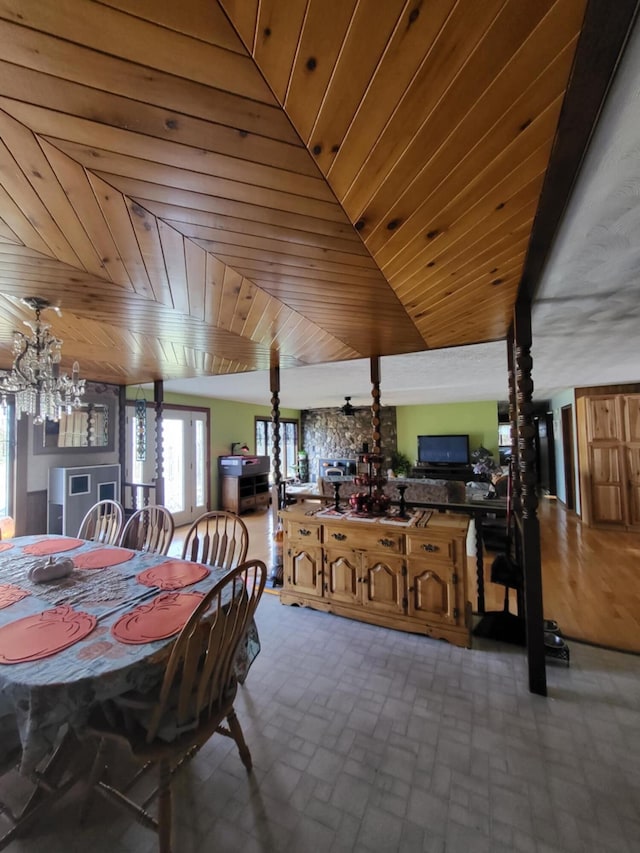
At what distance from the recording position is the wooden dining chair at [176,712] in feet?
3.82

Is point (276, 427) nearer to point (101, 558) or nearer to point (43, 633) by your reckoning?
point (101, 558)

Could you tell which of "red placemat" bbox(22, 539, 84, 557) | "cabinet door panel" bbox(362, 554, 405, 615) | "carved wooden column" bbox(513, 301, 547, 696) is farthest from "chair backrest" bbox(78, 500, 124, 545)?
"carved wooden column" bbox(513, 301, 547, 696)

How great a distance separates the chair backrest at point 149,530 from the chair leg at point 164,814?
4.76ft

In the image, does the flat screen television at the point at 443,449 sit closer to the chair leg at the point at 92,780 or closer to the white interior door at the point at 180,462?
the white interior door at the point at 180,462

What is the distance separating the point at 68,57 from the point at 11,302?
178 cm

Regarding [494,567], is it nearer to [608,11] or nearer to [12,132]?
[608,11]

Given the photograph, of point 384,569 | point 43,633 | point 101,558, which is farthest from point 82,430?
point 384,569

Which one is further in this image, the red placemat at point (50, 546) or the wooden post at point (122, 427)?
the wooden post at point (122, 427)

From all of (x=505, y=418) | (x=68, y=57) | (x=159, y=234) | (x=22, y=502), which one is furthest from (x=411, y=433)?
(x=68, y=57)

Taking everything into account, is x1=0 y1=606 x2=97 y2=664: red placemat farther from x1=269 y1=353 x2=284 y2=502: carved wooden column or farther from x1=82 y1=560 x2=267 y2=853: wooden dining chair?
x1=269 y1=353 x2=284 y2=502: carved wooden column

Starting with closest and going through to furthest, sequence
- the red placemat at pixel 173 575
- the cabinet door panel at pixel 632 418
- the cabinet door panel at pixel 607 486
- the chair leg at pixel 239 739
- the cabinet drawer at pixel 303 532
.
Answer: the chair leg at pixel 239 739, the red placemat at pixel 173 575, the cabinet drawer at pixel 303 532, the cabinet door panel at pixel 632 418, the cabinet door panel at pixel 607 486

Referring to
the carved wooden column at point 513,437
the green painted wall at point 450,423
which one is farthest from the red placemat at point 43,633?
the green painted wall at point 450,423

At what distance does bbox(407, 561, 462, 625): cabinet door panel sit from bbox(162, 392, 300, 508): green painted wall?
4.73 m

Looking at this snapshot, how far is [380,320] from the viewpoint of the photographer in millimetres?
2199
